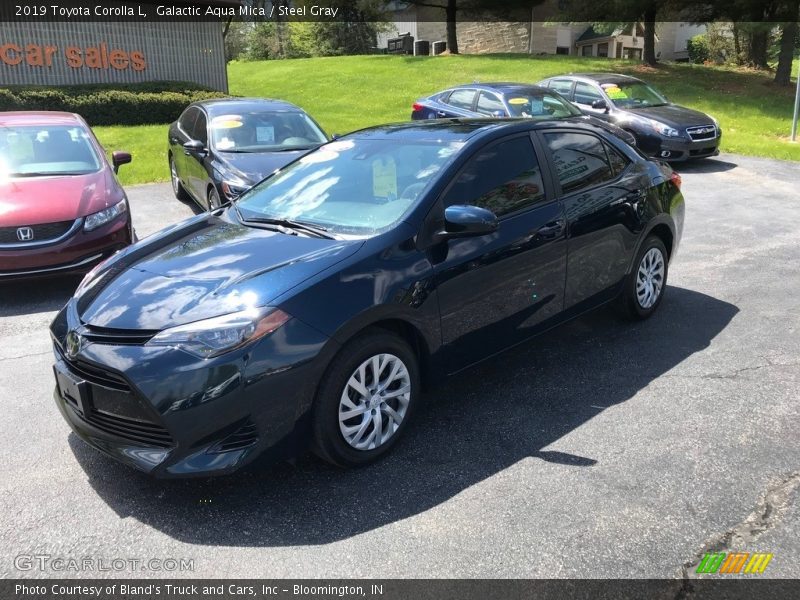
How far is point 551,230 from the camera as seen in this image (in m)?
4.25

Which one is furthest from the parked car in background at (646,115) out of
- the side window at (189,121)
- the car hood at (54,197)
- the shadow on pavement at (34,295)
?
the shadow on pavement at (34,295)

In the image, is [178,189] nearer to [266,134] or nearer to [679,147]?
[266,134]

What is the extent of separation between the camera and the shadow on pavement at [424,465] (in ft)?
9.95

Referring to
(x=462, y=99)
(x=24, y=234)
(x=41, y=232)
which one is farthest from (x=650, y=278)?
(x=462, y=99)

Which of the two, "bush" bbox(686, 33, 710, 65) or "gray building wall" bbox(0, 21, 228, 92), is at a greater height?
"bush" bbox(686, 33, 710, 65)

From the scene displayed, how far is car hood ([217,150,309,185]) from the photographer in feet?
24.9

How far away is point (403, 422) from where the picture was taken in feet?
11.7

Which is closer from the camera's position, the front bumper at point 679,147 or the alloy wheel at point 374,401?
the alloy wheel at point 374,401

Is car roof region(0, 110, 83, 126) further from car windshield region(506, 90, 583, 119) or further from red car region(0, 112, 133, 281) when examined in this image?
car windshield region(506, 90, 583, 119)

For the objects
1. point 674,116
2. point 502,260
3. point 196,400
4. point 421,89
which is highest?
point 421,89

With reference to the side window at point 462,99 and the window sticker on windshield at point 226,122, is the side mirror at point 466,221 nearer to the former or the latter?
the window sticker on windshield at point 226,122

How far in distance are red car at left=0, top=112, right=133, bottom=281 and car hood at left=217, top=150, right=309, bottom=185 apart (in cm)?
122

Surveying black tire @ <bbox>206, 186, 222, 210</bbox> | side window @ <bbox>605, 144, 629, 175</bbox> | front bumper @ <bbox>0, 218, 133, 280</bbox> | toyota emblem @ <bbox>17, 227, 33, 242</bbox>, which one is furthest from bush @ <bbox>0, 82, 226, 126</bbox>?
side window @ <bbox>605, 144, 629, 175</bbox>

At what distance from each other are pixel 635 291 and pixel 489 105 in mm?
7458
